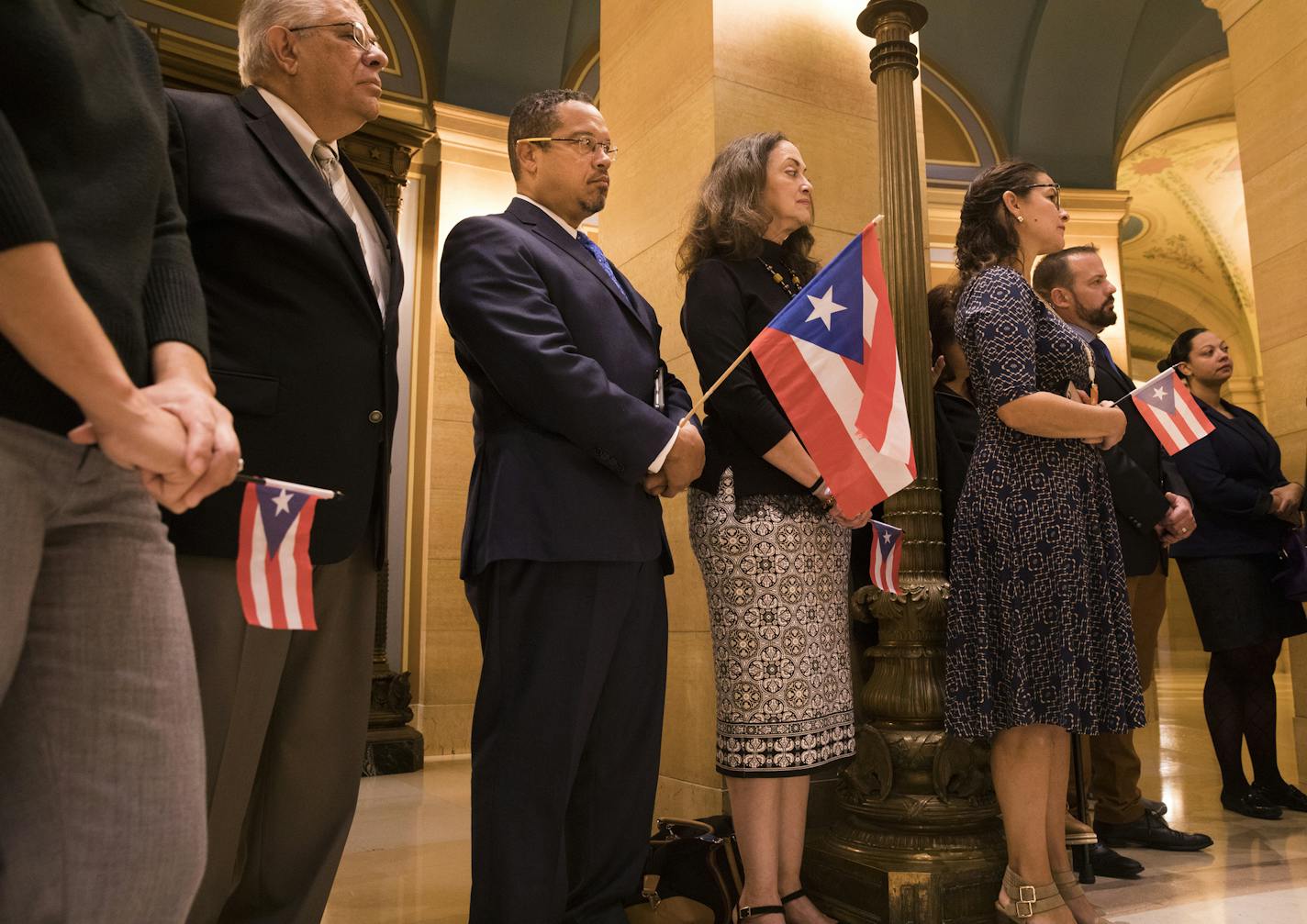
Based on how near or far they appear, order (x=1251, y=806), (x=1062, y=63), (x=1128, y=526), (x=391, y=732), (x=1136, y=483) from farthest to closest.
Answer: (x=1062, y=63), (x=391, y=732), (x=1251, y=806), (x=1128, y=526), (x=1136, y=483)

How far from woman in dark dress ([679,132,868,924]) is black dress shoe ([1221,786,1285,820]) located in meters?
2.34

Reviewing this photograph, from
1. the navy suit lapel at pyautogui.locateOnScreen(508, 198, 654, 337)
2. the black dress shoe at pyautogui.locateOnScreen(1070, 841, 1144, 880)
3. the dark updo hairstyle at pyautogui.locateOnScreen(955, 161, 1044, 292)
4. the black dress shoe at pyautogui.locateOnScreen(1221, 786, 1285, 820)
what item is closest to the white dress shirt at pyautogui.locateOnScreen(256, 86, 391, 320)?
the navy suit lapel at pyautogui.locateOnScreen(508, 198, 654, 337)

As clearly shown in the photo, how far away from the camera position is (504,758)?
2186mm

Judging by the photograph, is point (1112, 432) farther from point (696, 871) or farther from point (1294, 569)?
point (1294, 569)

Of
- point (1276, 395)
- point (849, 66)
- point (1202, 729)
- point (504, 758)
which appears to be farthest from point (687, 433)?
point (1202, 729)

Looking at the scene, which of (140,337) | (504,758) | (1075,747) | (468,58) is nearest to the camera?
(140,337)

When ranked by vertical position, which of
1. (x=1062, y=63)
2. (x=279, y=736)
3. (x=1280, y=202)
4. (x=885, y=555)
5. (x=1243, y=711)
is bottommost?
(x=1243, y=711)

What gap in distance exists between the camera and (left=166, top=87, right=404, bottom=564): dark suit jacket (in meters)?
1.76

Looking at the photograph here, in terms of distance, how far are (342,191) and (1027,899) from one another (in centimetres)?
217

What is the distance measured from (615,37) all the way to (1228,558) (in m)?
3.44

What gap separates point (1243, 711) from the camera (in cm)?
433

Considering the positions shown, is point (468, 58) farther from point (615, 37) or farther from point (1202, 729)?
point (1202, 729)

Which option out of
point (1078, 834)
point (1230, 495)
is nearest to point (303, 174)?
point (1078, 834)

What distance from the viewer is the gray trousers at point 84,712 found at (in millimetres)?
1081
